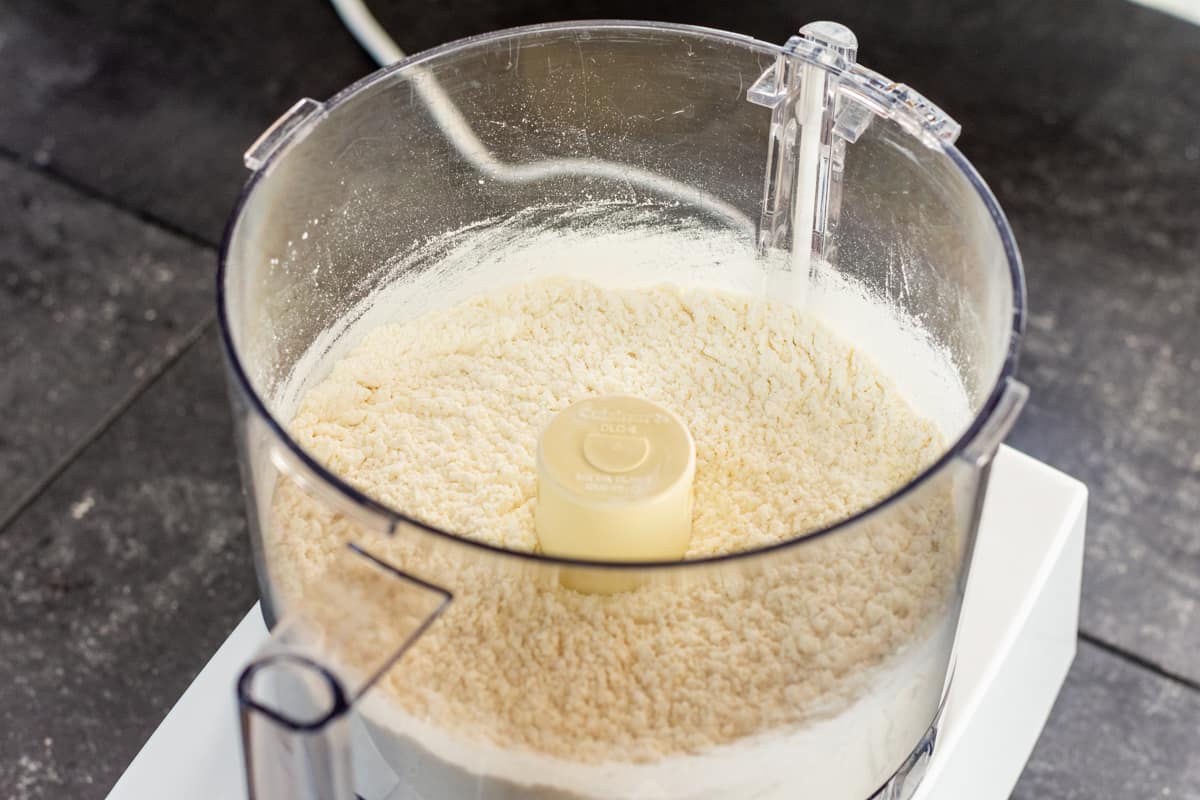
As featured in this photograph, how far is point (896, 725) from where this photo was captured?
0.53 m


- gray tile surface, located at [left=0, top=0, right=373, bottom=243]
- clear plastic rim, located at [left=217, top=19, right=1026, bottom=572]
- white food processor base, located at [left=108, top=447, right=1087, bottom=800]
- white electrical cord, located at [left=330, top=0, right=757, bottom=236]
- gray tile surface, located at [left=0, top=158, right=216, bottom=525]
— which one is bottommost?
gray tile surface, located at [left=0, top=158, right=216, bottom=525]

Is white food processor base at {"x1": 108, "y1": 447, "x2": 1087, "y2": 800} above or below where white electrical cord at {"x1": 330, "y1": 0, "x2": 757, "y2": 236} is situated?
below

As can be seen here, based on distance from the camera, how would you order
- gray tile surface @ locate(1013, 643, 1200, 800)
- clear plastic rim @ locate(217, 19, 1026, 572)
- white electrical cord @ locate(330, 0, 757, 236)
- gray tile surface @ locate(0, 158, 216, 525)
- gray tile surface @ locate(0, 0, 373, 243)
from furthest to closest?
1. gray tile surface @ locate(0, 0, 373, 243)
2. gray tile surface @ locate(0, 158, 216, 525)
3. gray tile surface @ locate(1013, 643, 1200, 800)
4. white electrical cord @ locate(330, 0, 757, 236)
5. clear plastic rim @ locate(217, 19, 1026, 572)

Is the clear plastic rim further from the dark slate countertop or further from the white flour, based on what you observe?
the dark slate countertop

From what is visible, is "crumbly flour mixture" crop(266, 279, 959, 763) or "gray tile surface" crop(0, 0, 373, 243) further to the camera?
"gray tile surface" crop(0, 0, 373, 243)

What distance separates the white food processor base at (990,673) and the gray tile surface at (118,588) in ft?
0.86

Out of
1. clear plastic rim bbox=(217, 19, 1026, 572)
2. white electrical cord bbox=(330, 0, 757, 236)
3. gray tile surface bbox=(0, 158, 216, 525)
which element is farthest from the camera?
gray tile surface bbox=(0, 158, 216, 525)

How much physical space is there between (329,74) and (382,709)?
2.99ft

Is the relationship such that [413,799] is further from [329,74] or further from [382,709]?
[329,74]

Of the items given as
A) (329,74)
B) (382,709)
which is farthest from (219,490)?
(382,709)

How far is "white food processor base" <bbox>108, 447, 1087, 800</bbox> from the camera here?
62 cm

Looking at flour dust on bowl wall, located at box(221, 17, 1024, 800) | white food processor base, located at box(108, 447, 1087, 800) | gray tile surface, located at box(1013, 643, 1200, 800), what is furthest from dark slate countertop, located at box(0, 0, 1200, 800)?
flour dust on bowl wall, located at box(221, 17, 1024, 800)

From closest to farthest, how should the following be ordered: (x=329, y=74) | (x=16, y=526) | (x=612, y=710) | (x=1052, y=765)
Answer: (x=612, y=710)
(x=1052, y=765)
(x=16, y=526)
(x=329, y=74)

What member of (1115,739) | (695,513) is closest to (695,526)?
(695,513)
